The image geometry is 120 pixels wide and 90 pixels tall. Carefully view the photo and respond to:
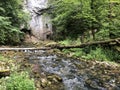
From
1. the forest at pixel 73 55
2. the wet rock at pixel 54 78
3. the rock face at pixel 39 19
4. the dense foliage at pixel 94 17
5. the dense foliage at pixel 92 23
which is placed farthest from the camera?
the rock face at pixel 39 19

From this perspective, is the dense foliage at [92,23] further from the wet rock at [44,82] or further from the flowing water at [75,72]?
the wet rock at [44,82]

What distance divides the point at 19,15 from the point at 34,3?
25.9 feet

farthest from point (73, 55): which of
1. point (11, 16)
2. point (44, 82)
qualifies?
point (11, 16)

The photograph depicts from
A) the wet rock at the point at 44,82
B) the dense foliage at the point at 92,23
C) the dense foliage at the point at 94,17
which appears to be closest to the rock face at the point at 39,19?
the dense foliage at the point at 92,23

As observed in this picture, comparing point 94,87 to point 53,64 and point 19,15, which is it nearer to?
point 53,64

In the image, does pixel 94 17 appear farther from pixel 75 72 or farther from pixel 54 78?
pixel 54 78

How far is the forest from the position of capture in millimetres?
8812

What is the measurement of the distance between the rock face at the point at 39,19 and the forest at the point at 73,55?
5.85m

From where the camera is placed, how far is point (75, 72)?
11086mm

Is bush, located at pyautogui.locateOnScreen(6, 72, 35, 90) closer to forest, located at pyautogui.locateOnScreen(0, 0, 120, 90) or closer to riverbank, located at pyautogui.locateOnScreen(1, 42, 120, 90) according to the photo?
forest, located at pyautogui.locateOnScreen(0, 0, 120, 90)

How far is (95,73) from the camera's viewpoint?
1098 centimetres

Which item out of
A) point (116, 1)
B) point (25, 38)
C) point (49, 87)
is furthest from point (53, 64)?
point (25, 38)

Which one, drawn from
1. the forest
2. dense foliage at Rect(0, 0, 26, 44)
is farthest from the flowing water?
dense foliage at Rect(0, 0, 26, 44)

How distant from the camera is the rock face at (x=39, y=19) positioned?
27.8 meters
